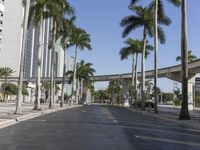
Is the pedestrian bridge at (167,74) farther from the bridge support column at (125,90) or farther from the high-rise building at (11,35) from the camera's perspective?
the high-rise building at (11,35)

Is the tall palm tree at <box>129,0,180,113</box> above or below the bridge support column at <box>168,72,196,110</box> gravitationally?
above

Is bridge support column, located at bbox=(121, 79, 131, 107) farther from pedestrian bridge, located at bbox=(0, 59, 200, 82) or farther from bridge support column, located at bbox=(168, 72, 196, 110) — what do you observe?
bridge support column, located at bbox=(168, 72, 196, 110)

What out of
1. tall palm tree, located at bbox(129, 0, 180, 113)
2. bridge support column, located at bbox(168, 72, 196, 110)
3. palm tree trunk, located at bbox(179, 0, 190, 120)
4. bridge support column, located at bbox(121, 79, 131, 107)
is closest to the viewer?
palm tree trunk, located at bbox(179, 0, 190, 120)

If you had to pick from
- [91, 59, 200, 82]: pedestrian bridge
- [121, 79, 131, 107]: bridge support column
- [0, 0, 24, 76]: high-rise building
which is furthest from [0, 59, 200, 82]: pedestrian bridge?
[0, 0, 24, 76]: high-rise building

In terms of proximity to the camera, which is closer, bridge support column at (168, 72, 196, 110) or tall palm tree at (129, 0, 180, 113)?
tall palm tree at (129, 0, 180, 113)

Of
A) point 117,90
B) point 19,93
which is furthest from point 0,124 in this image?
point 117,90

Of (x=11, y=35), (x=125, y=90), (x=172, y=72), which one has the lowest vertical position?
(x=125, y=90)

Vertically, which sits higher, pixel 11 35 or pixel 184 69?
pixel 11 35

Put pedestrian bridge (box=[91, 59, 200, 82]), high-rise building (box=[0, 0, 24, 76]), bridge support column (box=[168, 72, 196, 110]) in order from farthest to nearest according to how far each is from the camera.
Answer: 1. high-rise building (box=[0, 0, 24, 76])
2. bridge support column (box=[168, 72, 196, 110])
3. pedestrian bridge (box=[91, 59, 200, 82])

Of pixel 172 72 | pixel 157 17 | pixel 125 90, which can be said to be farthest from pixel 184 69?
pixel 125 90

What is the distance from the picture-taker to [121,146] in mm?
13320

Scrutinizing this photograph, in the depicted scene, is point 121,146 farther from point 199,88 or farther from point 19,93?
point 199,88

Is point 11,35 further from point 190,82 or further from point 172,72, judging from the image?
point 190,82

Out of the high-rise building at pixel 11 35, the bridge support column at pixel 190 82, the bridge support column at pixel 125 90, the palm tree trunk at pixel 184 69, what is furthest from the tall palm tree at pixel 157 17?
the high-rise building at pixel 11 35
